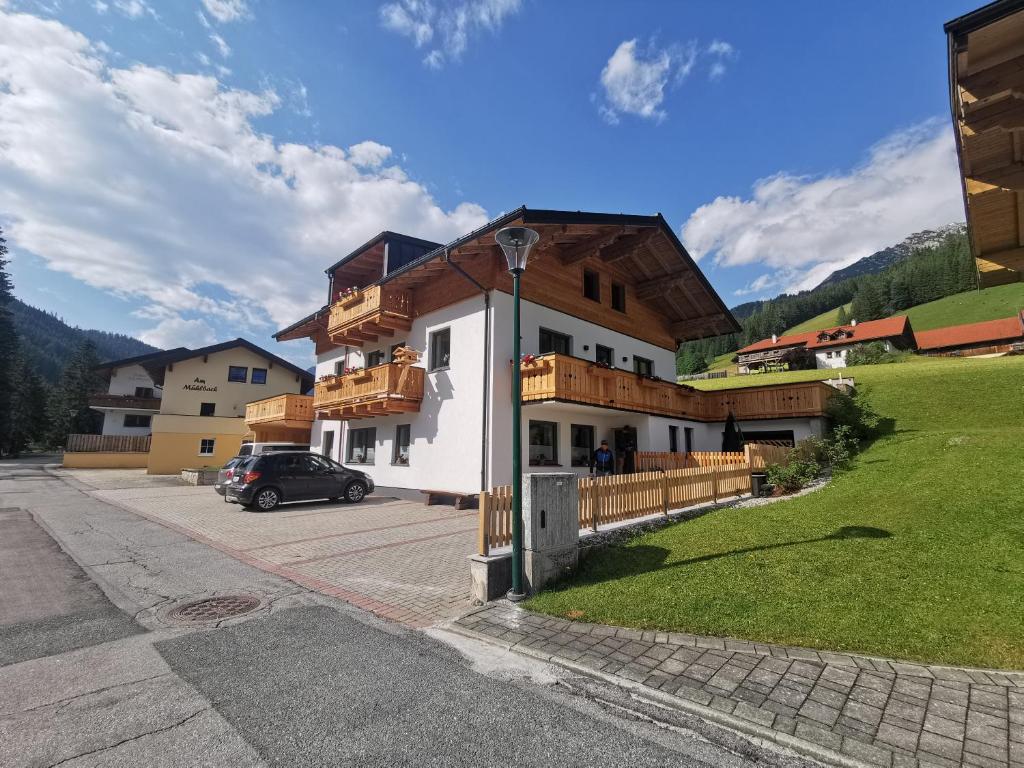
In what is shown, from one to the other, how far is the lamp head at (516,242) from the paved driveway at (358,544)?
15.6 feet

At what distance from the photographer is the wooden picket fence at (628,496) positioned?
22.0ft

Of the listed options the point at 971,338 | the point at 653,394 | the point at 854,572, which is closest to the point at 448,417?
the point at 653,394

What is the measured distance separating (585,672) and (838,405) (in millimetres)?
21164

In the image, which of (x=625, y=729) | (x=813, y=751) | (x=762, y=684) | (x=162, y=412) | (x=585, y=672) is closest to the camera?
(x=813, y=751)

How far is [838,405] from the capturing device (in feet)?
66.6

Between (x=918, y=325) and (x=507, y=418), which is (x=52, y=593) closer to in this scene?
(x=507, y=418)

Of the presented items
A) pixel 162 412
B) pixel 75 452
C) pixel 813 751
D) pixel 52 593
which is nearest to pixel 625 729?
pixel 813 751

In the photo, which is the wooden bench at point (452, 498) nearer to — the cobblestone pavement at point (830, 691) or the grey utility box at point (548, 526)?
the grey utility box at point (548, 526)

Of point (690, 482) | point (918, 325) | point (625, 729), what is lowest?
point (625, 729)

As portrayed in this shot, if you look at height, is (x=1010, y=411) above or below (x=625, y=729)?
above

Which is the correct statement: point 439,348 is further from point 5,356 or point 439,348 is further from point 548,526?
point 5,356

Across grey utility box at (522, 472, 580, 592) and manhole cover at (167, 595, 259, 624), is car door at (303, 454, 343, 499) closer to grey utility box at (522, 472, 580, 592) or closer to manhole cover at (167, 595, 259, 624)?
manhole cover at (167, 595, 259, 624)

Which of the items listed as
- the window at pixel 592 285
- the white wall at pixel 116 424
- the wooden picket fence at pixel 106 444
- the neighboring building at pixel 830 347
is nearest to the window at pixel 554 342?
the window at pixel 592 285

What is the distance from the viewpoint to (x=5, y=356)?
4631cm
